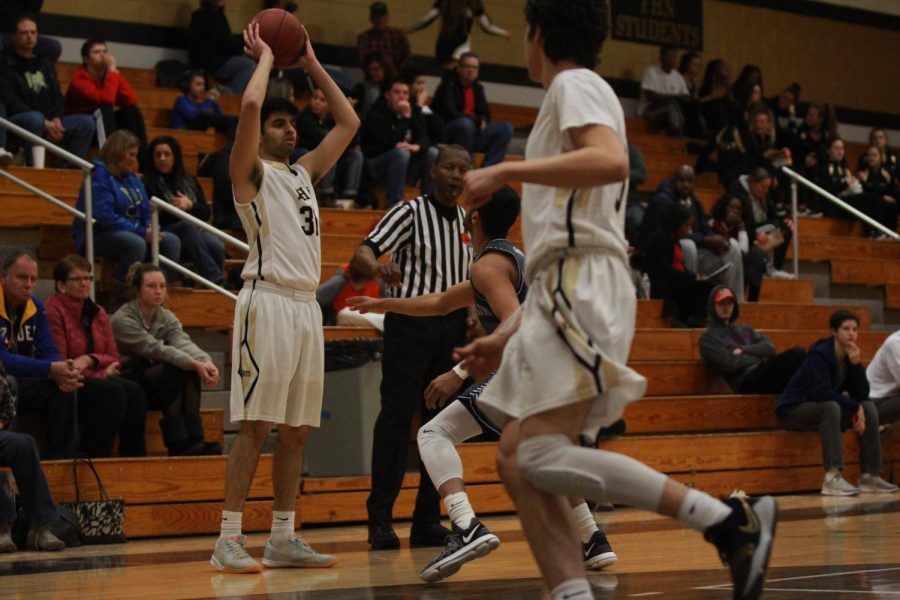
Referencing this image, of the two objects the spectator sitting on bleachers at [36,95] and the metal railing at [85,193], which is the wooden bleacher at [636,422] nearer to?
the metal railing at [85,193]

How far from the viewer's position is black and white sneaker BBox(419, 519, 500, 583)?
17.0ft

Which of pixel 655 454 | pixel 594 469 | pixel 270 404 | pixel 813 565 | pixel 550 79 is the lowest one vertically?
pixel 655 454

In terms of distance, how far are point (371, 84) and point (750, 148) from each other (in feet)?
14.6

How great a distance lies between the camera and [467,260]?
6914mm

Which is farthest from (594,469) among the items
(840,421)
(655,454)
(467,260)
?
(840,421)

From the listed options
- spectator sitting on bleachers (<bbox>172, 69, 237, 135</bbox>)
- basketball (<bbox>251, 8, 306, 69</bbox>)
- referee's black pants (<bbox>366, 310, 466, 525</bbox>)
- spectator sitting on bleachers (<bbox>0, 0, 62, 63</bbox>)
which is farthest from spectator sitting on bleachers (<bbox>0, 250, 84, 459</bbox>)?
spectator sitting on bleachers (<bbox>172, 69, 237, 135</bbox>)

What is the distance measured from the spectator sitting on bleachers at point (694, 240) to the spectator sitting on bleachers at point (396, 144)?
1.93 meters

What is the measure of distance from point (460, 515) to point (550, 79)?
2126mm

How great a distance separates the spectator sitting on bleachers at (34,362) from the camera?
7.50 metres

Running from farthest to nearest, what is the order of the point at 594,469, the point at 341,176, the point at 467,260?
the point at 341,176 < the point at 467,260 < the point at 594,469

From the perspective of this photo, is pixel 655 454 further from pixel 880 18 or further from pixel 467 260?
pixel 880 18

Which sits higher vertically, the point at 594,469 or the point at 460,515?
the point at 594,469

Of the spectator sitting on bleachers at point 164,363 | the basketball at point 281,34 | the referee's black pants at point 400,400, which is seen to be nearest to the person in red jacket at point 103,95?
the spectator sitting on bleachers at point 164,363

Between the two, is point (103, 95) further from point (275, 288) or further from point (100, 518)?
point (275, 288)
